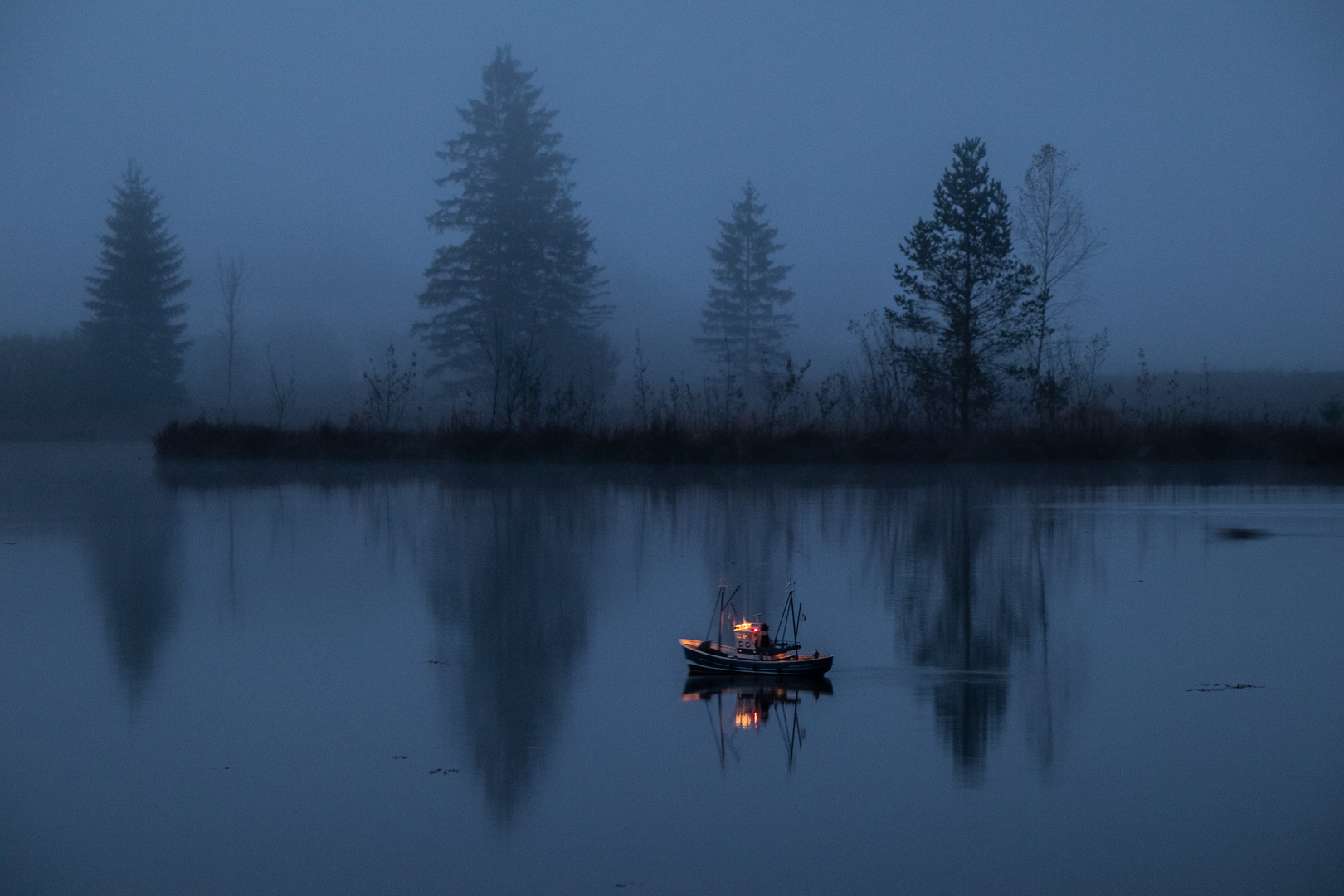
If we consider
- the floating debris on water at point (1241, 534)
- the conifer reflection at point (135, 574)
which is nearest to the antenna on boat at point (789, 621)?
the conifer reflection at point (135, 574)

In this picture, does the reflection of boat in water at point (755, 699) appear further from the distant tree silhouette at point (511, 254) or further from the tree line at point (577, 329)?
the distant tree silhouette at point (511, 254)

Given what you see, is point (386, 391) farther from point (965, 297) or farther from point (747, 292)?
point (747, 292)

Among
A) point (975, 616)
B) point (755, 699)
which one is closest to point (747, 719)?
point (755, 699)

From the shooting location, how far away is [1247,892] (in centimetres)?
329

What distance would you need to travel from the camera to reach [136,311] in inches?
A: 1743

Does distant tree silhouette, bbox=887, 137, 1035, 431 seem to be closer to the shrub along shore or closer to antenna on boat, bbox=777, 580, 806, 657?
the shrub along shore

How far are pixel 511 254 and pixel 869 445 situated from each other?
65.1ft

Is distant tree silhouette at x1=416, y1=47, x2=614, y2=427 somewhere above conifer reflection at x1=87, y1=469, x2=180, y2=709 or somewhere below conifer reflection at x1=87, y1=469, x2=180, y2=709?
above

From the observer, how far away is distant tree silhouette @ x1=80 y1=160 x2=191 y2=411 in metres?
43.6

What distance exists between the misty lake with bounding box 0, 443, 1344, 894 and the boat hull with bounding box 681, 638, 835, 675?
139 mm

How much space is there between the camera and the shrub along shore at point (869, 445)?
67.7 feet

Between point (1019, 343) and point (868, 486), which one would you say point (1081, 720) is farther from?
point (1019, 343)

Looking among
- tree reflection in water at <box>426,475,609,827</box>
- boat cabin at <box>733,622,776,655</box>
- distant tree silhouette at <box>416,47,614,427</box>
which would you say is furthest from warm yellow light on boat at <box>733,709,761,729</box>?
distant tree silhouette at <box>416,47,614,427</box>

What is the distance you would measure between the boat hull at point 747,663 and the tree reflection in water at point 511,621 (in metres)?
0.64
